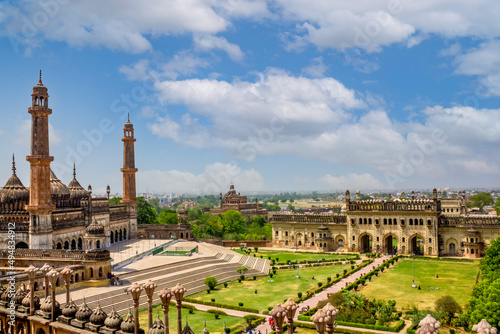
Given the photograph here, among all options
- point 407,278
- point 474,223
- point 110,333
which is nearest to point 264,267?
point 407,278

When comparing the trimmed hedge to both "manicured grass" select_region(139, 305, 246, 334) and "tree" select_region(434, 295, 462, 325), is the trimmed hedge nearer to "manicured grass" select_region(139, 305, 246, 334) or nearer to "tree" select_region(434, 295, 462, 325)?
"manicured grass" select_region(139, 305, 246, 334)

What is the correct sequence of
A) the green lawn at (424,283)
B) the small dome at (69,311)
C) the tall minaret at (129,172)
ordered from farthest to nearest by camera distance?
the tall minaret at (129,172), the green lawn at (424,283), the small dome at (69,311)

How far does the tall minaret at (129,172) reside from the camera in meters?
63.6

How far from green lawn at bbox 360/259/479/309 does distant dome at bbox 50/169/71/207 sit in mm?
35639

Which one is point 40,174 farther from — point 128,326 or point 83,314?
point 128,326

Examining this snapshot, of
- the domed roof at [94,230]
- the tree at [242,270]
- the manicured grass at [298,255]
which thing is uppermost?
the domed roof at [94,230]

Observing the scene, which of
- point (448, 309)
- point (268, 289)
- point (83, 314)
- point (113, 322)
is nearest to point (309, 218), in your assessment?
point (268, 289)

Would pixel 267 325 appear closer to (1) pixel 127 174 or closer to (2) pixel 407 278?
(2) pixel 407 278

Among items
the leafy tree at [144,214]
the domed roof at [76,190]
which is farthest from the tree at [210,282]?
the leafy tree at [144,214]

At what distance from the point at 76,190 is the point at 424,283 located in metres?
42.5

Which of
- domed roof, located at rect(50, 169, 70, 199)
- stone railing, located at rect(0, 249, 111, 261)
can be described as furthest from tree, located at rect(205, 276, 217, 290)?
domed roof, located at rect(50, 169, 70, 199)

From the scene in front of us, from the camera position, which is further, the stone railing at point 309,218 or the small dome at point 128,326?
the stone railing at point 309,218

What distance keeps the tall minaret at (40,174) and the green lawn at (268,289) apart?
1608 centimetres

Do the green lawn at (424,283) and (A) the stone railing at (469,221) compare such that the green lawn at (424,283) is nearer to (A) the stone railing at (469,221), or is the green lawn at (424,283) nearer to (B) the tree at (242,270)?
(A) the stone railing at (469,221)
